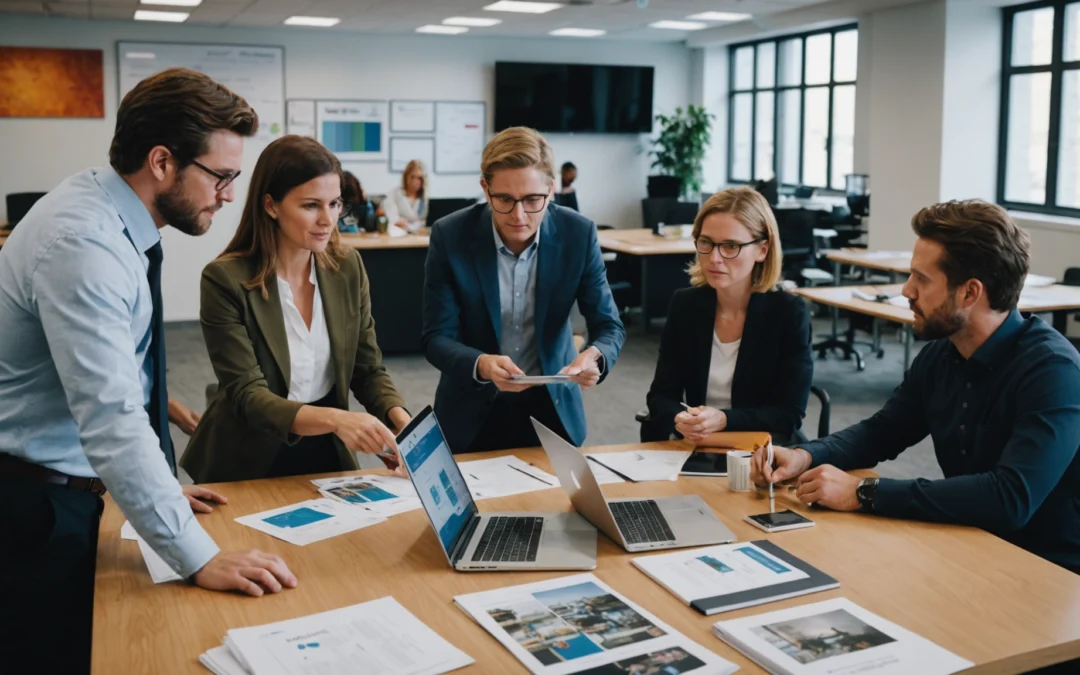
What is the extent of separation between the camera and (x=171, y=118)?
5.62 feet

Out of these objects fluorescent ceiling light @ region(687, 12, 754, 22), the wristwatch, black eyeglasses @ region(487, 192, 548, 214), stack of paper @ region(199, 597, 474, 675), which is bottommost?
stack of paper @ region(199, 597, 474, 675)

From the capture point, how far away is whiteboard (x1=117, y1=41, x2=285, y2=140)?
1027cm

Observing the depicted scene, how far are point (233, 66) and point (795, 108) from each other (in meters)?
6.35

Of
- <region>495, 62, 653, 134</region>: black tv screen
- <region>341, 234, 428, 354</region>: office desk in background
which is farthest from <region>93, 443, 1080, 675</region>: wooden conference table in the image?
<region>495, 62, 653, 134</region>: black tv screen

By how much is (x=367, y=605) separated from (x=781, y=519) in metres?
0.89

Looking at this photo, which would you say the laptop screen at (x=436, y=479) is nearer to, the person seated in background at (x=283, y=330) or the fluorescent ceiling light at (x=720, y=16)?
the person seated in background at (x=283, y=330)

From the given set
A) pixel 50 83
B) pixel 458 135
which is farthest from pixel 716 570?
pixel 458 135

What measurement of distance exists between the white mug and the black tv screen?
9.92 metres

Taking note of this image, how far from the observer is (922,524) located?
2080mm

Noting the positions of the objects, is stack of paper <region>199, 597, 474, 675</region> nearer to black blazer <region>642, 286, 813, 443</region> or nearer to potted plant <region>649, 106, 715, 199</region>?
black blazer <region>642, 286, 813, 443</region>

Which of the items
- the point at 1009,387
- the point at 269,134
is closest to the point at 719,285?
the point at 1009,387

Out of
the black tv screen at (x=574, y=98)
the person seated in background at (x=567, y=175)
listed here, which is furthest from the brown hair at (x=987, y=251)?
the black tv screen at (x=574, y=98)

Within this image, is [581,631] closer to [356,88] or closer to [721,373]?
[721,373]

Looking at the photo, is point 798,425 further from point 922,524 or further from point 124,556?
point 124,556
